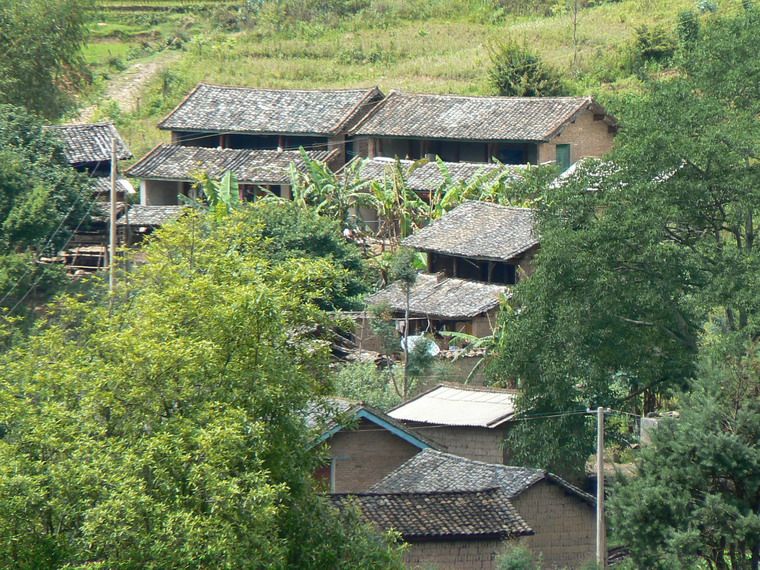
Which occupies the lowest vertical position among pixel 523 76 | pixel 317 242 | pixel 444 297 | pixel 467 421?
pixel 444 297

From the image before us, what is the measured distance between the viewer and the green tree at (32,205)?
29.8m

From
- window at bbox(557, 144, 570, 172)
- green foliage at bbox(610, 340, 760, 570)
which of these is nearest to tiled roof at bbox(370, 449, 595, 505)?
green foliage at bbox(610, 340, 760, 570)

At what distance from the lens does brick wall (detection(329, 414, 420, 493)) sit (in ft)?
74.4

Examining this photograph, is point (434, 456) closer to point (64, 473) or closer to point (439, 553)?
point (439, 553)

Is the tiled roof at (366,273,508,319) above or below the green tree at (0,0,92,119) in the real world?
below

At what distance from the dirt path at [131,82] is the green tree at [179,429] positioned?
38437mm

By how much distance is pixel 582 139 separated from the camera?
40062 millimetres

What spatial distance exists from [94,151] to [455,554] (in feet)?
72.9

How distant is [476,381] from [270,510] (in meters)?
16.9

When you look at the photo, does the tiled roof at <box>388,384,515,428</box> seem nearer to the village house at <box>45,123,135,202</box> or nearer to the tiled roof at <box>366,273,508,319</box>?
the tiled roof at <box>366,273,508,319</box>

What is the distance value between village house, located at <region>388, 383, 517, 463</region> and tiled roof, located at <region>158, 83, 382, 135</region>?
17856 millimetres

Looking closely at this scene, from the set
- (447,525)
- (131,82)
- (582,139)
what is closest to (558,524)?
(447,525)

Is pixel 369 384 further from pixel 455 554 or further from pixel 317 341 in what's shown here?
pixel 317 341

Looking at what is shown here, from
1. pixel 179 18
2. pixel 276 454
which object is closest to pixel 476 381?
pixel 276 454
